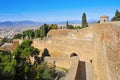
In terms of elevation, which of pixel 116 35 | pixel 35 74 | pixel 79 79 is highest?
pixel 116 35

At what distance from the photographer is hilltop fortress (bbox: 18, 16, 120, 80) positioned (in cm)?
350

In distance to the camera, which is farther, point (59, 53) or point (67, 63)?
point (59, 53)

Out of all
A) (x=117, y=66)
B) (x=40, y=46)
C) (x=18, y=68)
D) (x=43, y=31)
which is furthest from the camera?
(x=43, y=31)

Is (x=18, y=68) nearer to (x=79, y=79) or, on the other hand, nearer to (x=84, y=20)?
(x=79, y=79)

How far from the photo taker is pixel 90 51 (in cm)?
1683

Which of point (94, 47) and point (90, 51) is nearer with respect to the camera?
point (94, 47)

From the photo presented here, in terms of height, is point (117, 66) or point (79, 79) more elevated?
point (117, 66)

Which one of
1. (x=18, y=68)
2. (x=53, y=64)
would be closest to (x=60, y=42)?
(x=53, y=64)

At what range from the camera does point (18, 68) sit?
18.2m

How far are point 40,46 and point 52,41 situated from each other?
10.4ft

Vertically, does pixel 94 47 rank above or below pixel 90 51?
above

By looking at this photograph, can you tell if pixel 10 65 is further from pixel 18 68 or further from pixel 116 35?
pixel 116 35

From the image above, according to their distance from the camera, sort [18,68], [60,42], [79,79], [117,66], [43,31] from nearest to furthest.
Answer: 1. [117,66]
2. [79,79]
3. [18,68]
4. [60,42]
5. [43,31]

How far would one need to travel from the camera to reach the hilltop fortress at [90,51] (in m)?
3.50
